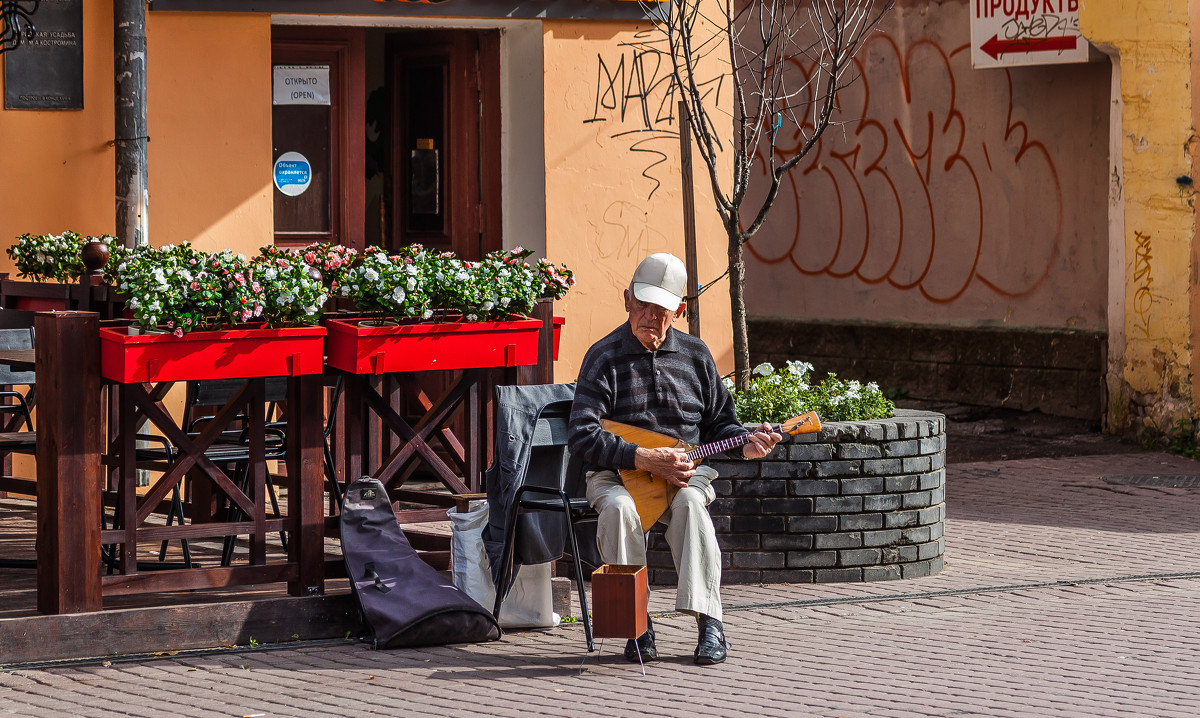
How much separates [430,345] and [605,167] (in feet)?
12.1

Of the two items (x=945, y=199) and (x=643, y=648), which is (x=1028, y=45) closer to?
(x=945, y=199)

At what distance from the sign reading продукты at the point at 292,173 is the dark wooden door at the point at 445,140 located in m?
0.77

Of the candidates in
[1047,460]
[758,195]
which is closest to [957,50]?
[758,195]

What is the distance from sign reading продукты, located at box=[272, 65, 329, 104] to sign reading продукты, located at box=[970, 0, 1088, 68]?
20.4ft

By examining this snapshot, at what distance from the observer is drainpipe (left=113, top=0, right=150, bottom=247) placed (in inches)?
→ 329

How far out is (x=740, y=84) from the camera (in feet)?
→ 26.9

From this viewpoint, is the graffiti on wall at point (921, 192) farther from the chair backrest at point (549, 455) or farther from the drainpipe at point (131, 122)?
the chair backrest at point (549, 455)

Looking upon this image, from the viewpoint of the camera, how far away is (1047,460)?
36.8 feet

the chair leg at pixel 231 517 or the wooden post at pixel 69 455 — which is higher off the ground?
the wooden post at pixel 69 455

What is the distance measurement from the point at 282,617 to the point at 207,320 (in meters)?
1.13

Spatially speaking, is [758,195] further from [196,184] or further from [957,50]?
[196,184]

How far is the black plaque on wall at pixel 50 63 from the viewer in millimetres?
8562

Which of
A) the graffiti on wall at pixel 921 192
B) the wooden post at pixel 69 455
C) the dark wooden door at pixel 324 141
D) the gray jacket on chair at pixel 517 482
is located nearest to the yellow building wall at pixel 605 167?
the dark wooden door at pixel 324 141

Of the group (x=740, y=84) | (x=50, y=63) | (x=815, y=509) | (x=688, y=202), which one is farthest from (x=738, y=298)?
(x=50, y=63)
